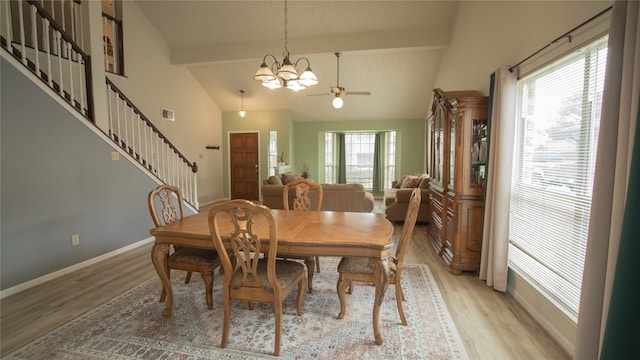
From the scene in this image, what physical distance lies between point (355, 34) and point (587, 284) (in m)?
5.22

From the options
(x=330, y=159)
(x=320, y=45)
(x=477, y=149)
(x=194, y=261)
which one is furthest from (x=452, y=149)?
(x=330, y=159)

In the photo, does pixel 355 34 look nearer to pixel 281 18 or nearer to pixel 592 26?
pixel 281 18

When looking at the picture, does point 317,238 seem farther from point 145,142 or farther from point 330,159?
point 330,159

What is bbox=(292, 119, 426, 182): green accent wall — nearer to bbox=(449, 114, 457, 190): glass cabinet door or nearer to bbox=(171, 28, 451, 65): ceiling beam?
bbox=(171, 28, 451, 65): ceiling beam

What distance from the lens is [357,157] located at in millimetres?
9984

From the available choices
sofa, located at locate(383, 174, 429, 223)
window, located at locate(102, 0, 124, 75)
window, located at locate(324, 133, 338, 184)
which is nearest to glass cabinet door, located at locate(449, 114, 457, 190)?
sofa, located at locate(383, 174, 429, 223)

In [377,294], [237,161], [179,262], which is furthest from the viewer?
[237,161]

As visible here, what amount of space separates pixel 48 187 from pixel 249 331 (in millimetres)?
2679

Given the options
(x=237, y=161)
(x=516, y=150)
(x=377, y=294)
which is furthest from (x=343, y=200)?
(x=237, y=161)

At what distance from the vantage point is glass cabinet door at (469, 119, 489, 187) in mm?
3111

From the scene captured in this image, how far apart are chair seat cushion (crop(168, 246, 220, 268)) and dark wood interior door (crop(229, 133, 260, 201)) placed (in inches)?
238

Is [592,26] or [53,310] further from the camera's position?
[53,310]

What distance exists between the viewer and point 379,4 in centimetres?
479

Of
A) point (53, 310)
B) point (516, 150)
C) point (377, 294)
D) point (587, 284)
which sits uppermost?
point (516, 150)
